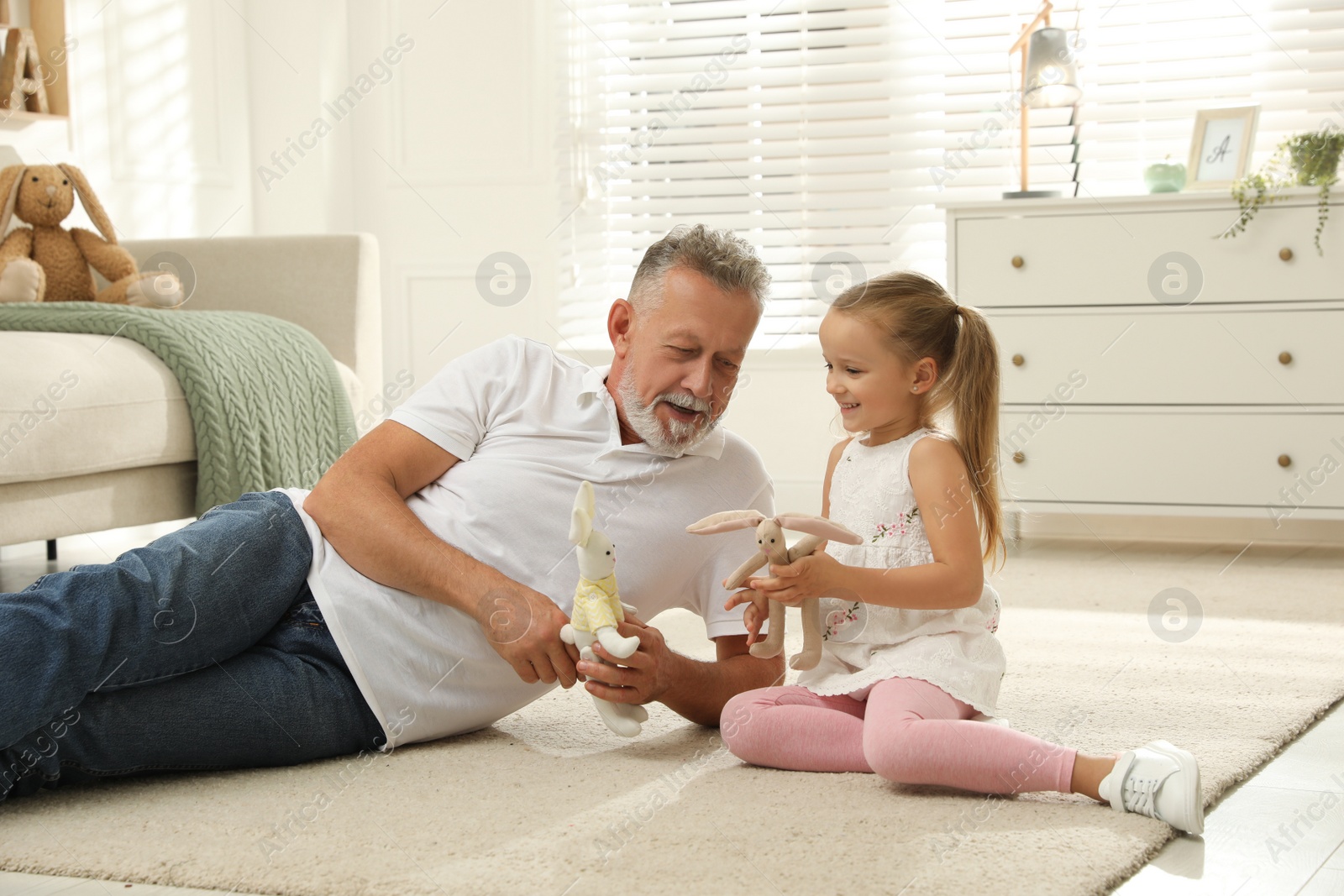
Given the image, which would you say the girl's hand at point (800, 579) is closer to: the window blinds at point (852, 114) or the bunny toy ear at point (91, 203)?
the bunny toy ear at point (91, 203)

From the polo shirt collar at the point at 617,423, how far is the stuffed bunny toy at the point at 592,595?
0.79 feet

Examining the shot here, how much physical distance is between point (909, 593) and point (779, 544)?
18 cm

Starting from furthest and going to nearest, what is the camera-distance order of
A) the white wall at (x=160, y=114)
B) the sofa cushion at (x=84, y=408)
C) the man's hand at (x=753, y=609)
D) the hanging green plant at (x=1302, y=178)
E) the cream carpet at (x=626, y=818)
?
the white wall at (x=160, y=114) → the hanging green plant at (x=1302, y=178) → the sofa cushion at (x=84, y=408) → the man's hand at (x=753, y=609) → the cream carpet at (x=626, y=818)

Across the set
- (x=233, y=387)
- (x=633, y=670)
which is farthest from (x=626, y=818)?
(x=233, y=387)

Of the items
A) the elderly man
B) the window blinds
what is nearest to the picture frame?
the window blinds

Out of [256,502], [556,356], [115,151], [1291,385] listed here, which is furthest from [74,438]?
[1291,385]

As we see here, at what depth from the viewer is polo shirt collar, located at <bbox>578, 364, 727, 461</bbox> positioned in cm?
155

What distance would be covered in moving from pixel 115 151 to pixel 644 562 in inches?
113

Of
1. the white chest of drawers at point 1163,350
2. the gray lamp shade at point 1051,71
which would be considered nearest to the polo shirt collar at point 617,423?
the white chest of drawers at point 1163,350

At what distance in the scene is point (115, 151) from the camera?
12.0 ft

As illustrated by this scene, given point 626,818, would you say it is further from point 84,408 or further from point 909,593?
point 84,408

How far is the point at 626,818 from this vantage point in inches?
49.2

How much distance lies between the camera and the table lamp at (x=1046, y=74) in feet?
11.2

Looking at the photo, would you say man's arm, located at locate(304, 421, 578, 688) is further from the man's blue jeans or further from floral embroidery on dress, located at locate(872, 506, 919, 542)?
floral embroidery on dress, located at locate(872, 506, 919, 542)
